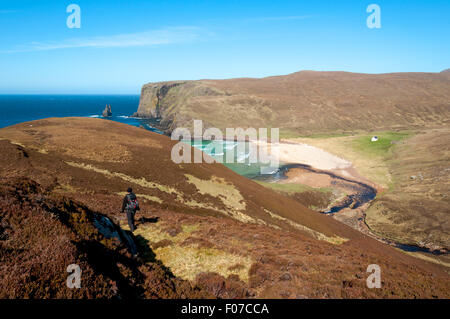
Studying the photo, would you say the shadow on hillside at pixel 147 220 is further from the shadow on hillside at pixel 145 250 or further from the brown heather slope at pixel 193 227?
the shadow on hillside at pixel 145 250

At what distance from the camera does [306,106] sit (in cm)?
15150

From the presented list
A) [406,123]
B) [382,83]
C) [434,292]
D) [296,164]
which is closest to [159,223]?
[434,292]

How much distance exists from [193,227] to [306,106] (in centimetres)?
14857

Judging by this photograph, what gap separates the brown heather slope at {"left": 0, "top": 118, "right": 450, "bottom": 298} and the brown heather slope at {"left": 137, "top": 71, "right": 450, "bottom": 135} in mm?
96063

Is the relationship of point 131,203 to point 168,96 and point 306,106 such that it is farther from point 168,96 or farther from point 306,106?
point 168,96

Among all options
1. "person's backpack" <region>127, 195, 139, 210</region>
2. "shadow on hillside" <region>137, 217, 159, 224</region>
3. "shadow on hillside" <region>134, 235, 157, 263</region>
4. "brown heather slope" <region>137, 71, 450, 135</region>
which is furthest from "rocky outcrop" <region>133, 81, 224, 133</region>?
"shadow on hillside" <region>134, 235, 157, 263</region>

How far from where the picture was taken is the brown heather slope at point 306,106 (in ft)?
439

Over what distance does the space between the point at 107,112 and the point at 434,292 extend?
197 metres

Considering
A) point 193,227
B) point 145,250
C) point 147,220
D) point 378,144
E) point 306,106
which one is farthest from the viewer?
point 306,106

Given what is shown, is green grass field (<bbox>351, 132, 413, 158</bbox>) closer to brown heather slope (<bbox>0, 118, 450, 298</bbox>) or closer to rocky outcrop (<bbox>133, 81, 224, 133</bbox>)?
brown heather slope (<bbox>0, 118, 450, 298</bbox>)

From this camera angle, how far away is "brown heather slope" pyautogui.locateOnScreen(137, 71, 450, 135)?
133875mm

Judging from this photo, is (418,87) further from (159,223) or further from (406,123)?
(159,223)

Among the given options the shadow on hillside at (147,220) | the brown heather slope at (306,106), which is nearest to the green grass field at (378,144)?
the brown heather slope at (306,106)

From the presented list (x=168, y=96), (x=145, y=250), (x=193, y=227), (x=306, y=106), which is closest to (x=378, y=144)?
(x=306, y=106)
